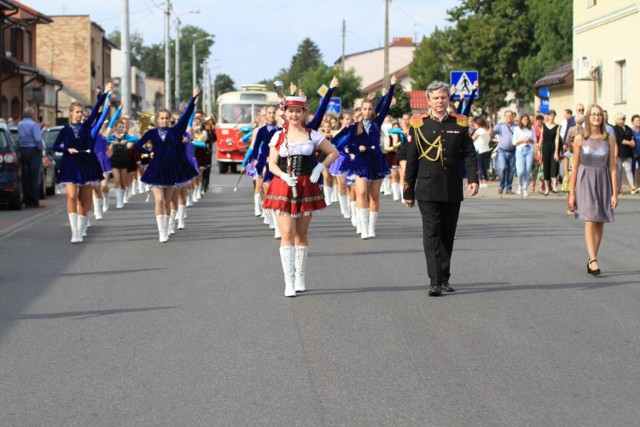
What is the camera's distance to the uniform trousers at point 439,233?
10.0m

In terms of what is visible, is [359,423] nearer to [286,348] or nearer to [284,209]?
[286,348]

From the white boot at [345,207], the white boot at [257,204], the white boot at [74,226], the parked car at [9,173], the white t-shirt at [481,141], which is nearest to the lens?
the white boot at [74,226]

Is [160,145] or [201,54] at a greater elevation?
[201,54]

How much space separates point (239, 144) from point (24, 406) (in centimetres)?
3314

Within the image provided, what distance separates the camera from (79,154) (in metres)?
15.3

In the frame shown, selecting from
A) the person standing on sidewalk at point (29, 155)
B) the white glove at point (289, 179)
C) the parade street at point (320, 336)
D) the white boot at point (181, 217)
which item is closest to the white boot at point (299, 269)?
the parade street at point (320, 336)

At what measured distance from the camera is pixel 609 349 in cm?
745

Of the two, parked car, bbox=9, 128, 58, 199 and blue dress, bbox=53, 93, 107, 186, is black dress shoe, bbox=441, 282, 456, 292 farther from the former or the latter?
parked car, bbox=9, 128, 58, 199

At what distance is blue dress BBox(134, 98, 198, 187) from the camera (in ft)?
48.8

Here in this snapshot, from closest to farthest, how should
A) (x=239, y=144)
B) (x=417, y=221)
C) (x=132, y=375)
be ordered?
(x=132, y=375) → (x=417, y=221) → (x=239, y=144)

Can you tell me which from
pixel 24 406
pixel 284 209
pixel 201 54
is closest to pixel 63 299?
pixel 284 209

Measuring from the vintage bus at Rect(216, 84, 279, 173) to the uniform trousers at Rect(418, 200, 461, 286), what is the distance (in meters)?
29.0

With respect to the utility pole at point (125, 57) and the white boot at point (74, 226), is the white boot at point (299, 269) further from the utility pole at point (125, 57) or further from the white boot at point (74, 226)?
the utility pole at point (125, 57)

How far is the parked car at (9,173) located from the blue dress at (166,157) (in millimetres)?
6558
